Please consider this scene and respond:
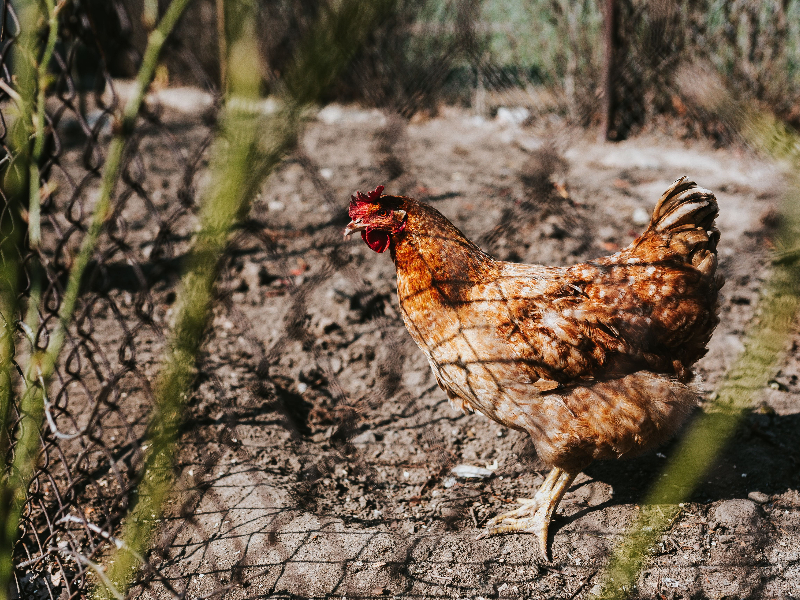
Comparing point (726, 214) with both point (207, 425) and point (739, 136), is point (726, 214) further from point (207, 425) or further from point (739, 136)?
point (207, 425)

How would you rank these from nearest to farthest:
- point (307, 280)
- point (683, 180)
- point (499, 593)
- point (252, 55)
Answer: point (252, 55) → point (499, 593) → point (683, 180) → point (307, 280)

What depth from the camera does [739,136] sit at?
17.2ft

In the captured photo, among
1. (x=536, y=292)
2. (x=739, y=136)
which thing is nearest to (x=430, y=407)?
(x=536, y=292)

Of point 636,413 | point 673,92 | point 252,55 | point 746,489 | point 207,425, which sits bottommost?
point 746,489

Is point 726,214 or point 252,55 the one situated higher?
→ point 252,55

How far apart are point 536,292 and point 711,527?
115 centimetres

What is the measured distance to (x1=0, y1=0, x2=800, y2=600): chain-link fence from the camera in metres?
1.59

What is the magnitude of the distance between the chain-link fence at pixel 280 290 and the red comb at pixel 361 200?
0.14 m

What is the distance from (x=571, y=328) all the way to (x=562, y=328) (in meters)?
0.04

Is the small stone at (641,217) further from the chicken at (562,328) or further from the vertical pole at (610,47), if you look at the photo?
the chicken at (562,328)

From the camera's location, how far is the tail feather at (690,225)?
2.46 meters

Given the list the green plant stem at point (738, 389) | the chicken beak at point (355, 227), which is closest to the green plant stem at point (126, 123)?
the green plant stem at point (738, 389)

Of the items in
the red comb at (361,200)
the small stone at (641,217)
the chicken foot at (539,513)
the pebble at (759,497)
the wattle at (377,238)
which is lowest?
the pebble at (759,497)

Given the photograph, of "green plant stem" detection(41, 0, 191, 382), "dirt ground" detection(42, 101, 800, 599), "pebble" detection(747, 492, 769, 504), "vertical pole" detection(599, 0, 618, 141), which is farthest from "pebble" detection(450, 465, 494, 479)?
"vertical pole" detection(599, 0, 618, 141)
